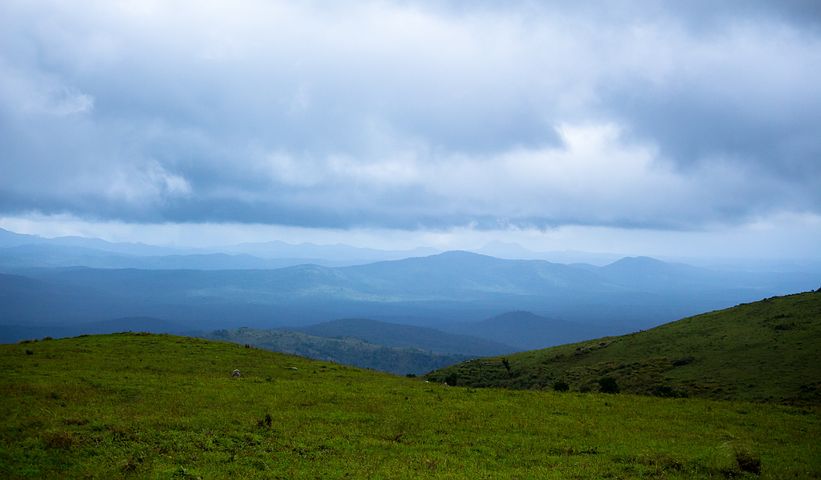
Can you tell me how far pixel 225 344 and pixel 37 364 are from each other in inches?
756

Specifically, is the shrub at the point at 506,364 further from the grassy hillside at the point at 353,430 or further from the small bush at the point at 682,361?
the grassy hillside at the point at 353,430

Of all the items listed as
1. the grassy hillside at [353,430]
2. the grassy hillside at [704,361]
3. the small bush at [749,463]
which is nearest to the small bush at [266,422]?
the grassy hillside at [353,430]

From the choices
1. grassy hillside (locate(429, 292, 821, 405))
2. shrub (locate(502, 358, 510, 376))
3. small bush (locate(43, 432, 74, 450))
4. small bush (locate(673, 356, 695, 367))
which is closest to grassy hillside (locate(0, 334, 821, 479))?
small bush (locate(43, 432, 74, 450))

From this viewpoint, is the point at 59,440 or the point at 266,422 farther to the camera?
the point at 266,422

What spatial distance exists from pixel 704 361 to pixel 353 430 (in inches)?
2030

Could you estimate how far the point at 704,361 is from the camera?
201 feet

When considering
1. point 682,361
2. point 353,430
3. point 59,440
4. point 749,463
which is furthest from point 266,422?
point 682,361

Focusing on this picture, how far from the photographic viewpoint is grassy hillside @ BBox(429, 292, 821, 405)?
50.4 metres

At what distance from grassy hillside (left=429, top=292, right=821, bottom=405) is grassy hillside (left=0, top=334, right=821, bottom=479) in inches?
816

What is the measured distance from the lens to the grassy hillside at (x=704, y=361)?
50.4 metres

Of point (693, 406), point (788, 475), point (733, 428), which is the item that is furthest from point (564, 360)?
point (788, 475)

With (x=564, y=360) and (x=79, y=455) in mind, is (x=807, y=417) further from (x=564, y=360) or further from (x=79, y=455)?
(x=564, y=360)

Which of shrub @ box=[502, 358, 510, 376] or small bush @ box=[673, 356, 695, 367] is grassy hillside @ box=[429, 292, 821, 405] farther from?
shrub @ box=[502, 358, 510, 376]

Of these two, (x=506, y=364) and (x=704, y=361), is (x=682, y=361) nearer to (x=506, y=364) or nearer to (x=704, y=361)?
(x=704, y=361)
